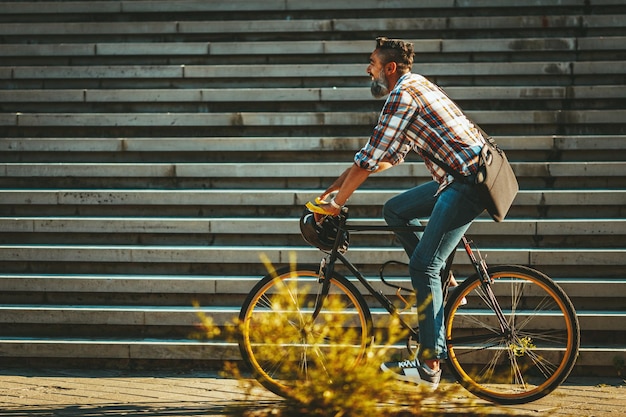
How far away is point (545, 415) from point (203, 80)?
4691 millimetres

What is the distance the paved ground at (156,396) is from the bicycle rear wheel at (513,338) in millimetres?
153

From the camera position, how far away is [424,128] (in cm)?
430

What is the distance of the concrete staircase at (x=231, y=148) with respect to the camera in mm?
5949

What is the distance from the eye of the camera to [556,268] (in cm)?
602

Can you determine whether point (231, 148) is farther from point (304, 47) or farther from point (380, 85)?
point (380, 85)

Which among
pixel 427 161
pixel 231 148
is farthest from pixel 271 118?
pixel 427 161

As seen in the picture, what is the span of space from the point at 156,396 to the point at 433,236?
194cm

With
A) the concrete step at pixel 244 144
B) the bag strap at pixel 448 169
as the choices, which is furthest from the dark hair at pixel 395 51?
the concrete step at pixel 244 144

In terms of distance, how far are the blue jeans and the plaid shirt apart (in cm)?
17

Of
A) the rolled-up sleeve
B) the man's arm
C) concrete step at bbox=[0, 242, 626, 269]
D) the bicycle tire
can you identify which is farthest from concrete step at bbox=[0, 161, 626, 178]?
the rolled-up sleeve

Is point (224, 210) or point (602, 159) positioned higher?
point (602, 159)

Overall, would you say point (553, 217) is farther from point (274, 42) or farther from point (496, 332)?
point (274, 42)

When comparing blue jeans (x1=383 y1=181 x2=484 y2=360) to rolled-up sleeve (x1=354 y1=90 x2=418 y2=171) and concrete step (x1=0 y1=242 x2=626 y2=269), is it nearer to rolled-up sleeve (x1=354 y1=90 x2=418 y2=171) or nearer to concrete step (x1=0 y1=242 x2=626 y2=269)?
rolled-up sleeve (x1=354 y1=90 x2=418 y2=171)

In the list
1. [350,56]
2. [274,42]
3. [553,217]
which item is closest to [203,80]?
[274,42]
